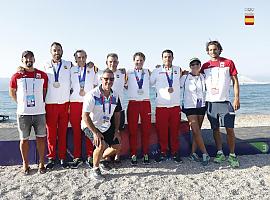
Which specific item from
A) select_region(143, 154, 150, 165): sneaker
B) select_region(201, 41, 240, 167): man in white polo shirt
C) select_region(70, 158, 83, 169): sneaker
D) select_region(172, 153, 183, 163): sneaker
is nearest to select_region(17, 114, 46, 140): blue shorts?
select_region(70, 158, 83, 169): sneaker

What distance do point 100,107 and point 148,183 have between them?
1.39m

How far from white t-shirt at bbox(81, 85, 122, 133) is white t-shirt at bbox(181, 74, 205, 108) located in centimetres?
139

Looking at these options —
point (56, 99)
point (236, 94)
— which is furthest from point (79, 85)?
point (236, 94)

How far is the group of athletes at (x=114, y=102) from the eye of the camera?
4.40 meters

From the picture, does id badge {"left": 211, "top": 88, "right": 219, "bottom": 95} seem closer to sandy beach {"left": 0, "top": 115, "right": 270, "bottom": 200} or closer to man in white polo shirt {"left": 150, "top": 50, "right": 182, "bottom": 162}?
man in white polo shirt {"left": 150, "top": 50, "right": 182, "bottom": 162}

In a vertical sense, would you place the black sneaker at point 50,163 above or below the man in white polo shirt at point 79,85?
below

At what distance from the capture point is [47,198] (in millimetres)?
3578

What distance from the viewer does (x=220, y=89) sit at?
16.1 feet

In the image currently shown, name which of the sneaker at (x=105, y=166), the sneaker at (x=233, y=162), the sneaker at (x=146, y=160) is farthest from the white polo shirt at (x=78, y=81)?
the sneaker at (x=233, y=162)

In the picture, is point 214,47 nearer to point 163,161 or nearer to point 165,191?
point 163,161

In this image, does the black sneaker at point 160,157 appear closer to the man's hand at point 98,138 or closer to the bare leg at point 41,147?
the man's hand at point 98,138

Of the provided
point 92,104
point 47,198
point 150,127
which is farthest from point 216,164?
point 47,198

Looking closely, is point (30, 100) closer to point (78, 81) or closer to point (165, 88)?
point (78, 81)

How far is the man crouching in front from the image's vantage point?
4219 mm
